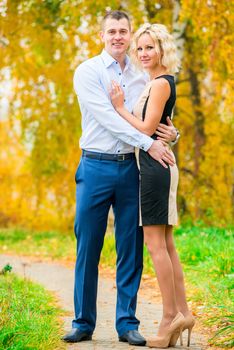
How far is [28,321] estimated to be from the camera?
15.6 ft

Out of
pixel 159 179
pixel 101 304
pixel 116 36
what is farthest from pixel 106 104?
pixel 101 304

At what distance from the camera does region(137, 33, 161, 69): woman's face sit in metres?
4.64

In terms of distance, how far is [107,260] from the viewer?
341 inches

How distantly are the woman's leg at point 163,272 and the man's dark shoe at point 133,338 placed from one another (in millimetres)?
176

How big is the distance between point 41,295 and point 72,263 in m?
3.07

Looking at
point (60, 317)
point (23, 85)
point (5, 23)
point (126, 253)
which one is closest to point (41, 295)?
point (60, 317)

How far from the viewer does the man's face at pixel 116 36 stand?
188 inches

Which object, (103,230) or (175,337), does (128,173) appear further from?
(175,337)

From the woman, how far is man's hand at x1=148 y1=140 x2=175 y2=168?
0.09 ft

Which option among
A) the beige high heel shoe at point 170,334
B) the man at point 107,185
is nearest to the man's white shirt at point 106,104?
the man at point 107,185

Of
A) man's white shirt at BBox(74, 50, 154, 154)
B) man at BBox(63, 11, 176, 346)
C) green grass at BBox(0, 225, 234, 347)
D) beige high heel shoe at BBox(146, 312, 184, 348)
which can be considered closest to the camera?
beige high heel shoe at BBox(146, 312, 184, 348)

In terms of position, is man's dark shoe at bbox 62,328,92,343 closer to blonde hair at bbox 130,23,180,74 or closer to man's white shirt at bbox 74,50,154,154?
man's white shirt at bbox 74,50,154,154

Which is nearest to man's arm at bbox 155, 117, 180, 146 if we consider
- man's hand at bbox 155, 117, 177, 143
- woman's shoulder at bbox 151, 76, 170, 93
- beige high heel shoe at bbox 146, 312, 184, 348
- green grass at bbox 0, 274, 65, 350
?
man's hand at bbox 155, 117, 177, 143

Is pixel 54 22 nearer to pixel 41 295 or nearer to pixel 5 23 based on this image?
pixel 5 23
